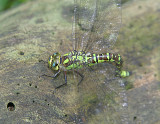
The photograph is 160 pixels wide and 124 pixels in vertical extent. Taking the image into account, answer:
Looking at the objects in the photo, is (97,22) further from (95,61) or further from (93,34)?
(95,61)

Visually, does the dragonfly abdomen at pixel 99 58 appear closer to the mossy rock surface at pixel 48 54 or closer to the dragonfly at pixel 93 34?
the dragonfly at pixel 93 34

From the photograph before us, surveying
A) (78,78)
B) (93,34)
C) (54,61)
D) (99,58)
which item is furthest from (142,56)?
(54,61)

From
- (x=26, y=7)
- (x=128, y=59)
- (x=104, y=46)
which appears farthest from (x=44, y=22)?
(x=128, y=59)

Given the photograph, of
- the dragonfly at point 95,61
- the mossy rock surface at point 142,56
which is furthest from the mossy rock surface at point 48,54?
the dragonfly at point 95,61

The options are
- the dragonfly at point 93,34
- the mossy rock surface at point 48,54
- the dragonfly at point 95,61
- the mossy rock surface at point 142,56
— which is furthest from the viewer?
the dragonfly at point 93,34

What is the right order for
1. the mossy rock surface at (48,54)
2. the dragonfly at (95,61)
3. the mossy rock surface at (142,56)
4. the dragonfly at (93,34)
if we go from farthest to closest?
the dragonfly at (93,34) < the mossy rock surface at (142,56) < the dragonfly at (95,61) < the mossy rock surface at (48,54)

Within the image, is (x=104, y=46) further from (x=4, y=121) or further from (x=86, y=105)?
(x=4, y=121)
